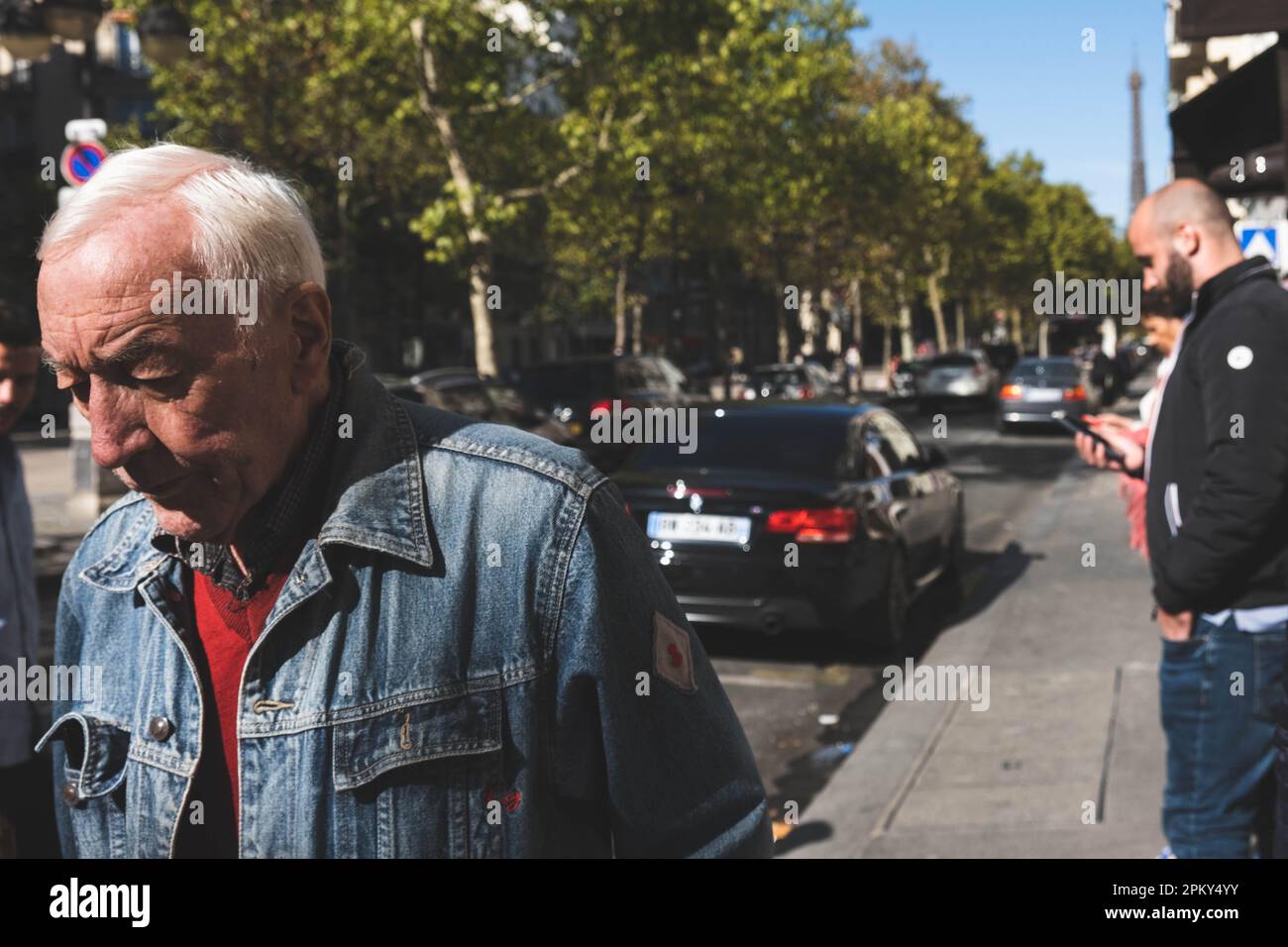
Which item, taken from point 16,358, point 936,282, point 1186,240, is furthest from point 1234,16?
point 936,282

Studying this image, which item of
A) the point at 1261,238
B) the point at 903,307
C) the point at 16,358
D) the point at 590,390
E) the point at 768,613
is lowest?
the point at 768,613

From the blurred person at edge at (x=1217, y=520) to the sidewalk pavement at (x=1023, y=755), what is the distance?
140 centimetres

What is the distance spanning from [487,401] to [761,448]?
8.24m

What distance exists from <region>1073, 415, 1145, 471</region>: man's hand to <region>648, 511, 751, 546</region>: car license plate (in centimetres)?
398

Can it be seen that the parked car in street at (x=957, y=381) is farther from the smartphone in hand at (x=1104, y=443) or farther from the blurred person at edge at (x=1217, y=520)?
the blurred person at edge at (x=1217, y=520)

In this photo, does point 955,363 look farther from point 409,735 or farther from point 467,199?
point 409,735

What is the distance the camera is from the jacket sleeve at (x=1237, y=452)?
10.3ft

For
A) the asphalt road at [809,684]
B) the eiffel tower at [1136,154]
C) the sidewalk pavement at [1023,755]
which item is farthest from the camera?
the eiffel tower at [1136,154]

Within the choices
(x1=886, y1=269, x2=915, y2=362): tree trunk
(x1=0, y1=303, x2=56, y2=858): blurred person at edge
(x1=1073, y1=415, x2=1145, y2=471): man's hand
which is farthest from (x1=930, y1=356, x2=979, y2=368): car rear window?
(x1=0, y1=303, x2=56, y2=858): blurred person at edge

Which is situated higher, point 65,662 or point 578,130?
point 578,130

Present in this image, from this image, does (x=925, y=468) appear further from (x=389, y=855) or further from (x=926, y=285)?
(x=926, y=285)

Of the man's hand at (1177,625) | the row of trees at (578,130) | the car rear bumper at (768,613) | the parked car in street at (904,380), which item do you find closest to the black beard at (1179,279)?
the man's hand at (1177,625)

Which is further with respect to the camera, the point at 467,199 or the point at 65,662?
the point at 467,199

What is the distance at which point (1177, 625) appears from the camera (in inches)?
134
